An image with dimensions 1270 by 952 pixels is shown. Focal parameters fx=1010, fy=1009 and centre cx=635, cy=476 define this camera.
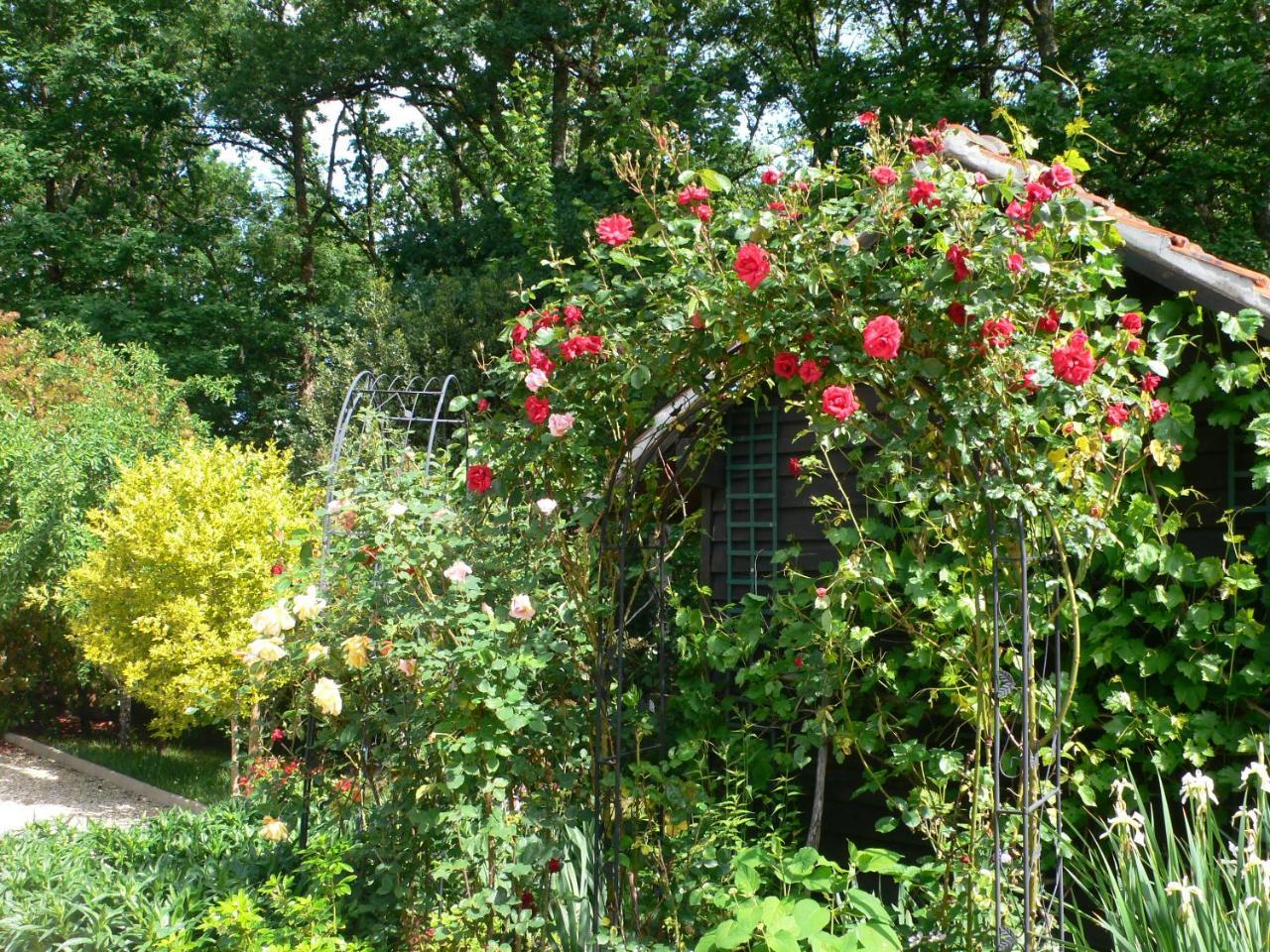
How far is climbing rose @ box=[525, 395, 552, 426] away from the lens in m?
3.14

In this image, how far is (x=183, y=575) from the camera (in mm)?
7605

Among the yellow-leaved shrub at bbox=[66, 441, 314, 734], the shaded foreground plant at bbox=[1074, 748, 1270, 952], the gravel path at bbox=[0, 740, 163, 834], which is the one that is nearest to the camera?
the shaded foreground plant at bbox=[1074, 748, 1270, 952]

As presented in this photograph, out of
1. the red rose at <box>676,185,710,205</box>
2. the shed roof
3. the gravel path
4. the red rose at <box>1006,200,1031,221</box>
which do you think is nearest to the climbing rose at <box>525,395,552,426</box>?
the red rose at <box>676,185,710,205</box>

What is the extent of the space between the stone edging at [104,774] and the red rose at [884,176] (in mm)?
6528

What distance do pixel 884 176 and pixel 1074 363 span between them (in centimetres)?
68

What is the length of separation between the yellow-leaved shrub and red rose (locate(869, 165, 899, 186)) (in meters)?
5.71

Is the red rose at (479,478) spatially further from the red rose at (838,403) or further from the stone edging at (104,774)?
the stone edging at (104,774)

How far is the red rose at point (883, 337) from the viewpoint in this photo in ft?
8.28

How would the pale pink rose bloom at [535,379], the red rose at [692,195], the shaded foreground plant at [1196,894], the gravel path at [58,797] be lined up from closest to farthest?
1. the shaded foreground plant at [1196,894]
2. the red rose at [692,195]
3. the pale pink rose bloom at [535,379]
4. the gravel path at [58,797]

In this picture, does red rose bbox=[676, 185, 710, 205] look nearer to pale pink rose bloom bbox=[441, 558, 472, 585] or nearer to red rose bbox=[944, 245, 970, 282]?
red rose bbox=[944, 245, 970, 282]

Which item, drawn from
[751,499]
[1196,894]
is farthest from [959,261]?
[751,499]

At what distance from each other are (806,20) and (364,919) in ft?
46.8

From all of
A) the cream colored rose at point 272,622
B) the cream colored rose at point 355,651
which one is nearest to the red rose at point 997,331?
the cream colored rose at point 355,651

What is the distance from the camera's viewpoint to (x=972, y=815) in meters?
2.96
